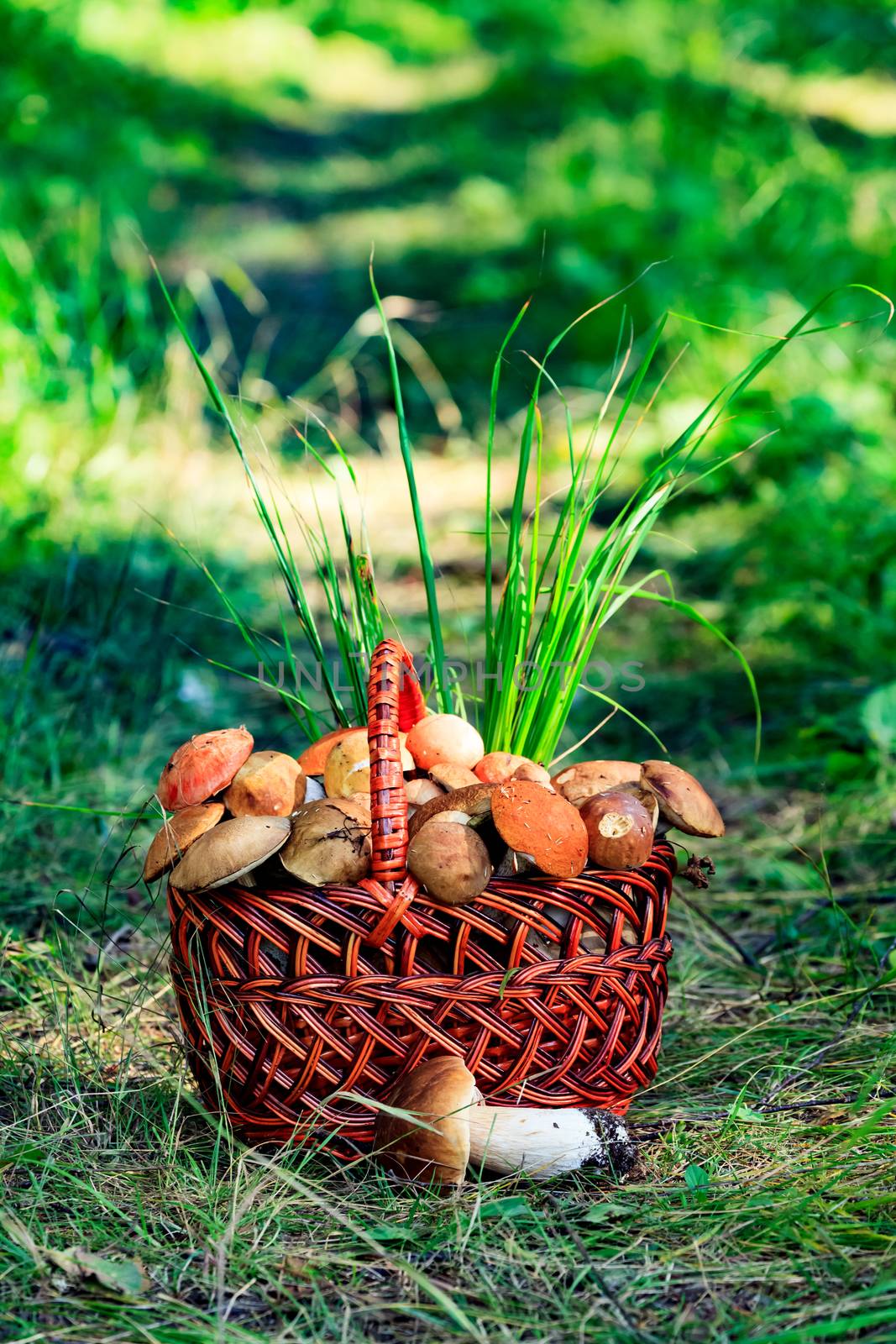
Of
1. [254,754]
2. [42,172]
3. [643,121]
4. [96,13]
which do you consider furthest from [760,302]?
[96,13]

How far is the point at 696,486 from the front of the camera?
13.3 feet

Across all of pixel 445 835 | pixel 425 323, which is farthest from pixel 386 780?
pixel 425 323

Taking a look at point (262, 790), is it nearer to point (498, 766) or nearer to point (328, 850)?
point (328, 850)

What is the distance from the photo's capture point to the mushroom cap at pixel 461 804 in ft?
4.42

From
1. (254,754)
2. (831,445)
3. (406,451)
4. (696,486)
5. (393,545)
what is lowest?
(393,545)

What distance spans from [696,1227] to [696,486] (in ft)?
10.1

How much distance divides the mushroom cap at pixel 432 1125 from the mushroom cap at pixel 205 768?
391 mm

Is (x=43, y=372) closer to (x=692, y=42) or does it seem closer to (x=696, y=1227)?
(x=696, y=1227)

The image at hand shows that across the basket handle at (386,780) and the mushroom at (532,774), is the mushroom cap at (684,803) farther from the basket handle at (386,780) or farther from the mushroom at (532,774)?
the basket handle at (386,780)

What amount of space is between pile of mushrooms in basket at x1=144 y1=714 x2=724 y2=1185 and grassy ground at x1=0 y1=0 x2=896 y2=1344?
0.20 feet

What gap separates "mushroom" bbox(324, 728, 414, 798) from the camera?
1430 millimetres

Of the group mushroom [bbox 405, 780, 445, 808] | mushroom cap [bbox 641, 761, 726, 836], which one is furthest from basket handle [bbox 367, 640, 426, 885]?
mushroom cap [bbox 641, 761, 726, 836]

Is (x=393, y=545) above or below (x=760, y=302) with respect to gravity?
below

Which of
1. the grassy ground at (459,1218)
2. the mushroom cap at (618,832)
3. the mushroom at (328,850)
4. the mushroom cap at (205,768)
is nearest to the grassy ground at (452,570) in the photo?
the grassy ground at (459,1218)
